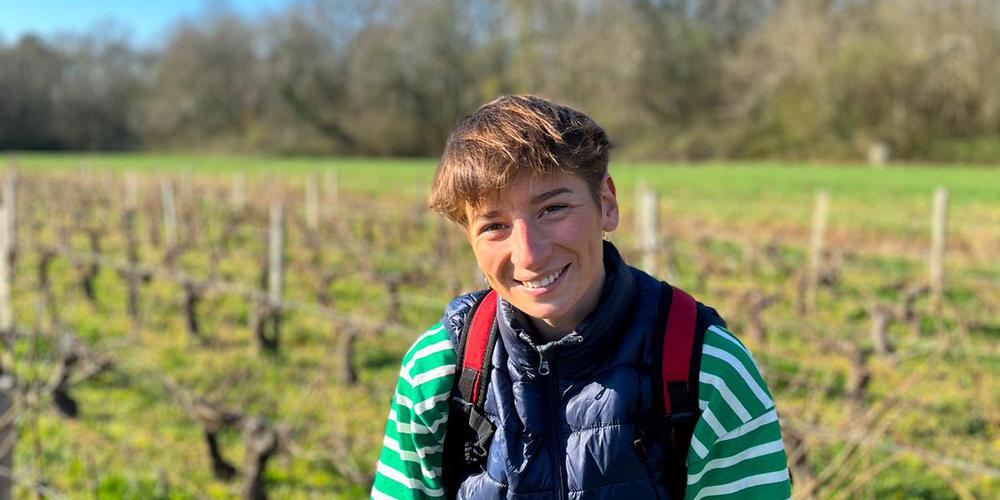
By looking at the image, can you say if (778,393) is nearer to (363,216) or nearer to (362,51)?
(363,216)

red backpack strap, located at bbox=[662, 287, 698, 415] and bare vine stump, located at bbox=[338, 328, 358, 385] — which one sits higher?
red backpack strap, located at bbox=[662, 287, 698, 415]

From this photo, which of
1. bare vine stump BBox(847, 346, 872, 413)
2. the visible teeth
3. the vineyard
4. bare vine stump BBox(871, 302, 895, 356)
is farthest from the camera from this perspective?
bare vine stump BBox(871, 302, 895, 356)

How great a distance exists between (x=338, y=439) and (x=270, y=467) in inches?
28.9

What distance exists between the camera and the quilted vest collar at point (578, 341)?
149 centimetres

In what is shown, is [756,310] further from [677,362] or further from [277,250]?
[677,362]

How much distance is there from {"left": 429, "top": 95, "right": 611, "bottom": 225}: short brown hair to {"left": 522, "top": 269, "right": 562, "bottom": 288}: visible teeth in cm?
15

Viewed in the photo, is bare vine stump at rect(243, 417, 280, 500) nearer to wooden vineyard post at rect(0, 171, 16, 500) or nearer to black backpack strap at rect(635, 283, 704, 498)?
wooden vineyard post at rect(0, 171, 16, 500)

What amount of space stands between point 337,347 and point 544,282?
5.89m

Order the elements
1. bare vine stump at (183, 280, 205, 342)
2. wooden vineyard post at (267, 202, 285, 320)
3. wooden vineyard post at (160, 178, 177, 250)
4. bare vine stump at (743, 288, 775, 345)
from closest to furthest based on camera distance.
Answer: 1. bare vine stump at (743, 288, 775, 345)
2. bare vine stump at (183, 280, 205, 342)
3. wooden vineyard post at (267, 202, 285, 320)
4. wooden vineyard post at (160, 178, 177, 250)

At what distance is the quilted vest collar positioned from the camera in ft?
Answer: 4.89

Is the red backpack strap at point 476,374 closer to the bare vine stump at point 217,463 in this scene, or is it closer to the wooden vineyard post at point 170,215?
the bare vine stump at point 217,463

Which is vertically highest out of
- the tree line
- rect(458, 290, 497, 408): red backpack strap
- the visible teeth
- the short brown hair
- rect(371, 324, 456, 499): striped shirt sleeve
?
the tree line

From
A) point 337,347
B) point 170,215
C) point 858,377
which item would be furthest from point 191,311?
point 170,215

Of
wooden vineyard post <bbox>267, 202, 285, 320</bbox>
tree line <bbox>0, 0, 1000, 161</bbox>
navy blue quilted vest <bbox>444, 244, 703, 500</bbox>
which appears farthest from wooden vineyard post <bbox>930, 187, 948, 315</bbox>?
tree line <bbox>0, 0, 1000, 161</bbox>
